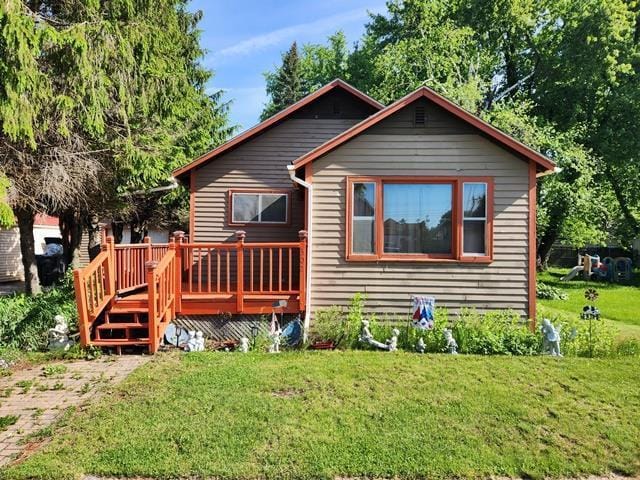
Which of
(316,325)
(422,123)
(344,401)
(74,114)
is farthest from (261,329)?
(74,114)

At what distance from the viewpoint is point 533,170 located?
308 inches

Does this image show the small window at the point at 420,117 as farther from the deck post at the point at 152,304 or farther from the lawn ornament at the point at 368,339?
the deck post at the point at 152,304

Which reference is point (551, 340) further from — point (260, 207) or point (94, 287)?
point (94, 287)

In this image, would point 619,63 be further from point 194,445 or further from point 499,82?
point 194,445

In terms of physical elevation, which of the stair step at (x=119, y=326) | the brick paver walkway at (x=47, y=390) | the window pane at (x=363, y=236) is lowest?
the brick paver walkway at (x=47, y=390)

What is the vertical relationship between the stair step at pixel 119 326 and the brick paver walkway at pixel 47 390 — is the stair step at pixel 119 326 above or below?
above

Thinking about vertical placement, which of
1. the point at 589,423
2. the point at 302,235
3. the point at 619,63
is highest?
the point at 619,63

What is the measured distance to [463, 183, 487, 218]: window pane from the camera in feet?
25.9

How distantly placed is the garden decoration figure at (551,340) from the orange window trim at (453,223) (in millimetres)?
1566

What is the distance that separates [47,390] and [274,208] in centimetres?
629

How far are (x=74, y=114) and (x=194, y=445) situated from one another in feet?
23.4

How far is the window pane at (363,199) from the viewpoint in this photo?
8031 millimetres

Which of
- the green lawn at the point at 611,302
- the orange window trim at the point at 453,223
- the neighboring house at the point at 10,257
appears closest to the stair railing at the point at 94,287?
the orange window trim at the point at 453,223

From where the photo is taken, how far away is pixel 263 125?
1042cm
